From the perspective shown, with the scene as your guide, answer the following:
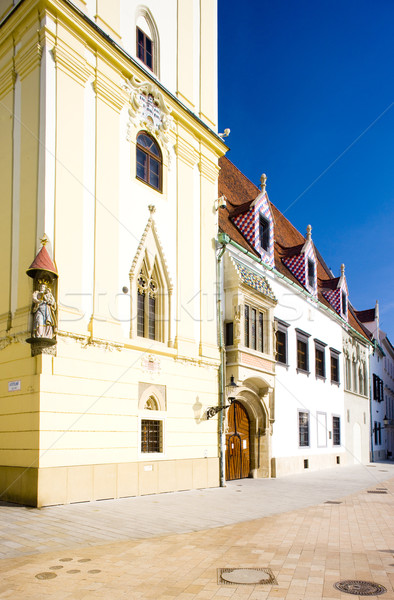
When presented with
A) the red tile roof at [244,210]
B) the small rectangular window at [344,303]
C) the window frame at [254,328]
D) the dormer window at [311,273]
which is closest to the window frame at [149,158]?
the red tile roof at [244,210]

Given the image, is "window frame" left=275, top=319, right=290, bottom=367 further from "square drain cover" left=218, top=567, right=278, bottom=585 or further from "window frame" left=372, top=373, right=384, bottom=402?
"window frame" left=372, top=373, right=384, bottom=402

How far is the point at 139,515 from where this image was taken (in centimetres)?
1177

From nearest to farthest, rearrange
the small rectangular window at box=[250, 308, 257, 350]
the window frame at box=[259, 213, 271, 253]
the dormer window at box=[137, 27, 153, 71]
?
the dormer window at box=[137, 27, 153, 71]
the small rectangular window at box=[250, 308, 257, 350]
the window frame at box=[259, 213, 271, 253]

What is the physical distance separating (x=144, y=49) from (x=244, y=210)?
7936mm

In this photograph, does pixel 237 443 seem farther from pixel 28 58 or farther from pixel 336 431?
pixel 28 58

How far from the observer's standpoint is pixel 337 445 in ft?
105

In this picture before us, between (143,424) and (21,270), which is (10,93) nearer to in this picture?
(21,270)

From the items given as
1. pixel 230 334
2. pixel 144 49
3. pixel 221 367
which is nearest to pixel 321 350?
pixel 230 334

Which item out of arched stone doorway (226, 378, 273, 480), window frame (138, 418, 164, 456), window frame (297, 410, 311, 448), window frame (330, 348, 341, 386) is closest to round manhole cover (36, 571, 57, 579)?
window frame (138, 418, 164, 456)

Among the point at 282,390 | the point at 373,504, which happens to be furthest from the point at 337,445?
the point at 373,504

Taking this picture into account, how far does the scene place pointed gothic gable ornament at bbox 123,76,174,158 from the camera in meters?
17.0

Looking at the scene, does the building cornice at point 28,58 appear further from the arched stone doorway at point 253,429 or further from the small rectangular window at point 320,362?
the small rectangular window at point 320,362

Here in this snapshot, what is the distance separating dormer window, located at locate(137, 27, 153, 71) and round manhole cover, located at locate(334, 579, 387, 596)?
52.9ft

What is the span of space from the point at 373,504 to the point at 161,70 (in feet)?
48.6
